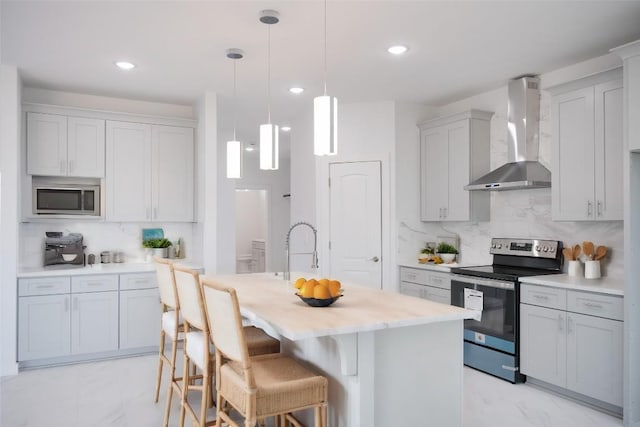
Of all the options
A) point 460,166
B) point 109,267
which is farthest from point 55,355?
point 460,166

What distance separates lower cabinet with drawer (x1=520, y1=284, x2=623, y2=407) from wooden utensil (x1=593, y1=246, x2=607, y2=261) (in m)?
0.52

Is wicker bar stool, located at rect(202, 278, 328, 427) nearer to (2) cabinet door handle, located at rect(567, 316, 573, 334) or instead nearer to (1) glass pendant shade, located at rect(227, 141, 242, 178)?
(1) glass pendant shade, located at rect(227, 141, 242, 178)

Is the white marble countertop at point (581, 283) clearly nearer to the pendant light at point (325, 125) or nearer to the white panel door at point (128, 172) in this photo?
the pendant light at point (325, 125)

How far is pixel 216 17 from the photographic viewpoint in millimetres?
3180

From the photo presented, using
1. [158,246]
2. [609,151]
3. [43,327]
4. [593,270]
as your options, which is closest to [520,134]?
[609,151]

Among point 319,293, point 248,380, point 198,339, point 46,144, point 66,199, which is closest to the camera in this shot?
point 248,380

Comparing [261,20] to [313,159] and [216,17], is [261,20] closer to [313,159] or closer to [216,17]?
[216,17]

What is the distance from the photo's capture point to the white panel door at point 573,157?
372cm

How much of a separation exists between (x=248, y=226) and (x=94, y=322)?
21.7 ft

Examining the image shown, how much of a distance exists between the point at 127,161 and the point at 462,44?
11.3 ft

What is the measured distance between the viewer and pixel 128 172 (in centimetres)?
507

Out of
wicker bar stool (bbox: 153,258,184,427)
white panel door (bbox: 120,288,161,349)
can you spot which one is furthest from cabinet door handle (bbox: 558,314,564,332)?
white panel door (bbox: 120,288,161,349)

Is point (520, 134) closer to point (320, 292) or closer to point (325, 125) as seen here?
point (325, 125)

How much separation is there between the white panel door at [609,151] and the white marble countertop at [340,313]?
189 centimetres
